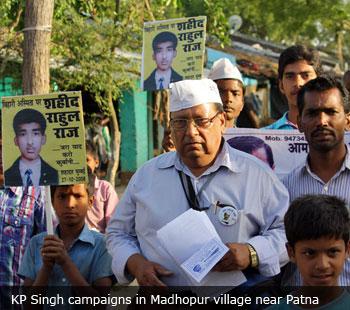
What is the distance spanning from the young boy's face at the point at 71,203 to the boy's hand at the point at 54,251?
0.35 metres

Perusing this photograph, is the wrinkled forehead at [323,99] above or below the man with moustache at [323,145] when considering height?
above

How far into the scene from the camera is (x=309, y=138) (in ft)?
13.4

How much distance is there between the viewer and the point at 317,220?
11.4 feet

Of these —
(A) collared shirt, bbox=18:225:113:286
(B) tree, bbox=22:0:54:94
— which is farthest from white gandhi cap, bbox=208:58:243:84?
(A) collared shirt, bbox=18:225:113:286

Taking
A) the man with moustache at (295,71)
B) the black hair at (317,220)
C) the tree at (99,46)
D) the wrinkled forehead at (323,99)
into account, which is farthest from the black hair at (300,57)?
the tree at (99,46)

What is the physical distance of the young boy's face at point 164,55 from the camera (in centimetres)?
685

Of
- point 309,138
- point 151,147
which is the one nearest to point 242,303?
point 309,138

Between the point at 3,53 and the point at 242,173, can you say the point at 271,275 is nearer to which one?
the point at 242,173

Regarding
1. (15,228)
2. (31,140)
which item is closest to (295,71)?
(31,140)

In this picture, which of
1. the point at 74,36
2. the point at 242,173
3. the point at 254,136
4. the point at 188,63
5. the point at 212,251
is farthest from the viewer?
the point at 74,36

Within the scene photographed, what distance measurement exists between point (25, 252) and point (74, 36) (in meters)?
6.51

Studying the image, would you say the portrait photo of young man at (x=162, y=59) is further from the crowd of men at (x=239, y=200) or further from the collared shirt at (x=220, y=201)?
the collared shirt at (x=220, y=201)

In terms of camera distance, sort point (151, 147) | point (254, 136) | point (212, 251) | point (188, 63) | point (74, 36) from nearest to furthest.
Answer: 1. point (212, 251)
2. point (254, 136)
3. point (188, 63)
4. point (74, 36)
5. point (151, 147)

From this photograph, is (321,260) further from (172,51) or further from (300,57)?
(172,51)
